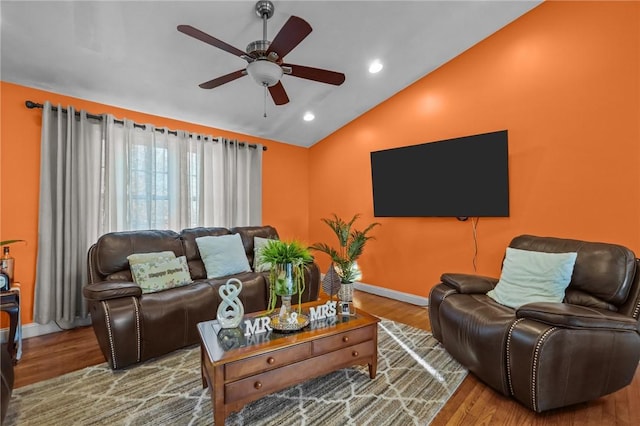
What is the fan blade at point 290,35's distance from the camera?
5.33 ft

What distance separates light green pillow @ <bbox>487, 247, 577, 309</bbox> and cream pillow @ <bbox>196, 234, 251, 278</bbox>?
2525mm

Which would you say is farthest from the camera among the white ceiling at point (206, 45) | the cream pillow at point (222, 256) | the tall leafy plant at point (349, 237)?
the tall leafy plant at point (349, 237)

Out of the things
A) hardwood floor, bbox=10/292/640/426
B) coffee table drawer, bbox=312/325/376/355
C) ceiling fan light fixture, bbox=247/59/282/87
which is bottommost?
hardwood floor, bbox=10/292/640/426

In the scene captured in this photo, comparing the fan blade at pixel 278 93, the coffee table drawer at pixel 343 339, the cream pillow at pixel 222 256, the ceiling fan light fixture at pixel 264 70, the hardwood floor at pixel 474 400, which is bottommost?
the hardwood floor at pixel 474 400

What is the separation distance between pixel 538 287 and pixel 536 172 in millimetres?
1266

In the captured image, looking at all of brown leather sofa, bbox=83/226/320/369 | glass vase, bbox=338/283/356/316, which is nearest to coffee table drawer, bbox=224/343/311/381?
glass vase, bbox=338/283/356/316

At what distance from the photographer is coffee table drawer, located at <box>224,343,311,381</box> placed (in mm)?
1508

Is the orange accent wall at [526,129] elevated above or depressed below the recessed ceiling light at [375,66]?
below

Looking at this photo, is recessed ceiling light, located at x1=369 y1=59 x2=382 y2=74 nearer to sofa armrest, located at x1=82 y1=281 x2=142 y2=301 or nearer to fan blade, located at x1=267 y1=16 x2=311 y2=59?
fan blade, located at x1=267 y1=16 x2=311 y2=59

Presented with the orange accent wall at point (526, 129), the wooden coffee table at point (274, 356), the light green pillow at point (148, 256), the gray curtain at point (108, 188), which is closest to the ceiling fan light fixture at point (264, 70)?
the wooden coffee table at point (274, 356)

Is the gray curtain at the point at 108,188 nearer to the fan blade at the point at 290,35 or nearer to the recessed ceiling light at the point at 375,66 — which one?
the recessed ceiling light at the point at 375,66

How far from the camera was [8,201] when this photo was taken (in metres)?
2.68

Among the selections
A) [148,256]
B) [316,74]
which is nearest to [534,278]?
[316,74]

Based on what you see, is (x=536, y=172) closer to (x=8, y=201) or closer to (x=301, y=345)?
(x=301, y=345)
